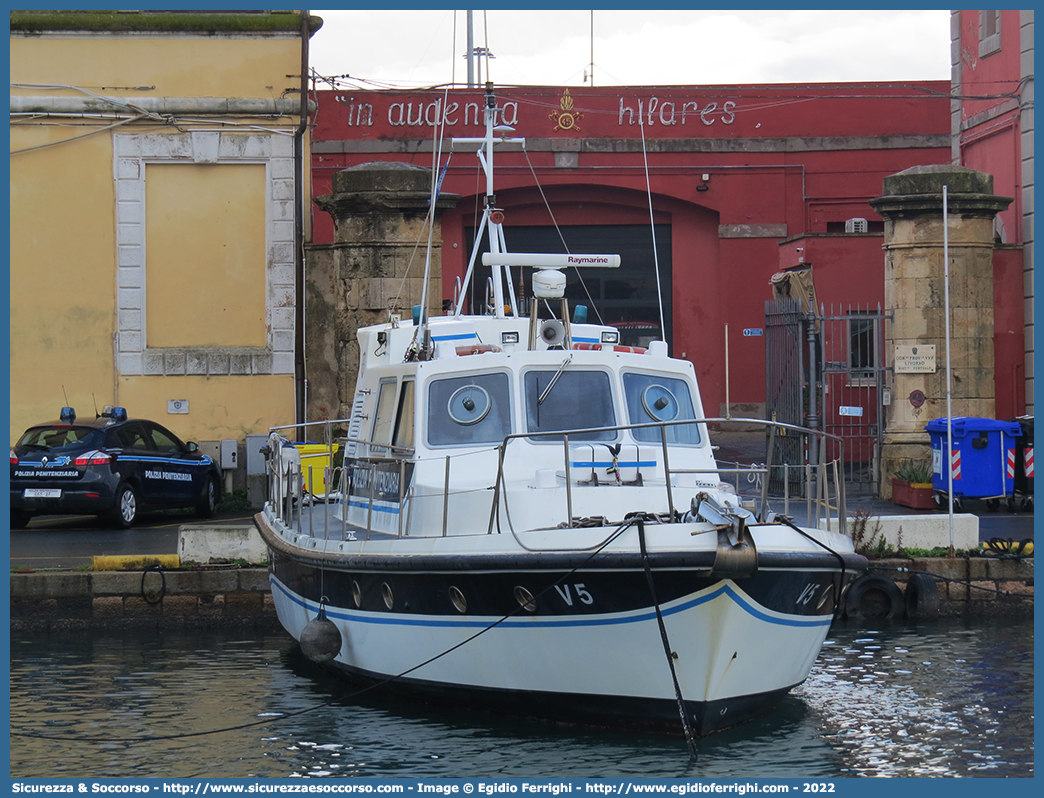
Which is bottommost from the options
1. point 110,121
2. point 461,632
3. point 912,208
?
point 461,632

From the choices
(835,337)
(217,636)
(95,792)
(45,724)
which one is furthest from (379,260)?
(95,792)

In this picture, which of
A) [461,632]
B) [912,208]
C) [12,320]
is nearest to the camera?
[461,632]

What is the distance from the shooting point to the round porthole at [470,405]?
8.88m

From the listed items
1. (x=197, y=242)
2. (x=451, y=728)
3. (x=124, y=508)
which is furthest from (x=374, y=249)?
(x=451, y=728)

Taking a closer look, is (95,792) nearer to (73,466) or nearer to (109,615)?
(109,615)

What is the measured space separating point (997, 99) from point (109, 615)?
1442cm

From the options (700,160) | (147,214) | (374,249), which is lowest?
(374,249)

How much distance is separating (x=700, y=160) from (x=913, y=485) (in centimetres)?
880

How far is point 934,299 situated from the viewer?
610 inches

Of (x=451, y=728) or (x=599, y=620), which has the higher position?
(x=599, y=620)

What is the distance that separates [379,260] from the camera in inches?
615

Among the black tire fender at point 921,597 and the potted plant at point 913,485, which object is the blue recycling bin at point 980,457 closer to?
the potted plant at point 913,485

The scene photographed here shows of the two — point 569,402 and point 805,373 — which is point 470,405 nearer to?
point 569,402

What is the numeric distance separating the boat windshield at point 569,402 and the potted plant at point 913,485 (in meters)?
7.09
